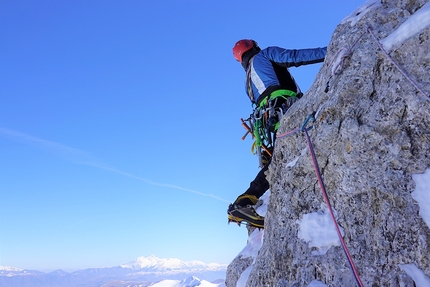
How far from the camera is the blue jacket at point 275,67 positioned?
20.7ft

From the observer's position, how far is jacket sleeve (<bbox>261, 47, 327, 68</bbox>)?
6.23m

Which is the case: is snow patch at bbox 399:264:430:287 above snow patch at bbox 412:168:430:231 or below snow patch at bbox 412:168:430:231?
below

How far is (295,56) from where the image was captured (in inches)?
251

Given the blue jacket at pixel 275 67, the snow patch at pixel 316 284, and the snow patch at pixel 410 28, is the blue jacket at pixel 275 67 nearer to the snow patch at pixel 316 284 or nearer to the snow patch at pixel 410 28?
the snow patch at pixel 410 28

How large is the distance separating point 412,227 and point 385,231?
0.84 ft

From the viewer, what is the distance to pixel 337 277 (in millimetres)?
3348

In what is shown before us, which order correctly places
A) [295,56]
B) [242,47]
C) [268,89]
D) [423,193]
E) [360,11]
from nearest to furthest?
[423,193]
[360,11]
[295,56]
[268,89]
[242,47]

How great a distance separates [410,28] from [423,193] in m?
1.92

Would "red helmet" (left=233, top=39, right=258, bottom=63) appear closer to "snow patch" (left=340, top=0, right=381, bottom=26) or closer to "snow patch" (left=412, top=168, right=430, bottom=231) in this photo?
"snow patch" (left=340, top=0, right=381, bottom=26)

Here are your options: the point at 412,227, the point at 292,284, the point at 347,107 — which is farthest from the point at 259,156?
the point at 412,227

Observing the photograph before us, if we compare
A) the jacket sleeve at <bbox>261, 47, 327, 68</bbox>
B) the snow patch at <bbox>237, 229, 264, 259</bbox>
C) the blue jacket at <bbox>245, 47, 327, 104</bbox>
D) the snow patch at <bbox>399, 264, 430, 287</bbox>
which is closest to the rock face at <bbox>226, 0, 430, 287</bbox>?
the snow patch at <bbox>399, 264, 430, 287</bbox>

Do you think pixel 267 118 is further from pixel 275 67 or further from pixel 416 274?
pixel 416 274

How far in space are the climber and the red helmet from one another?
1.24 feet

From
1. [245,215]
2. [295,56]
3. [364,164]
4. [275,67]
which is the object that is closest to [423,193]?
[364,164]
